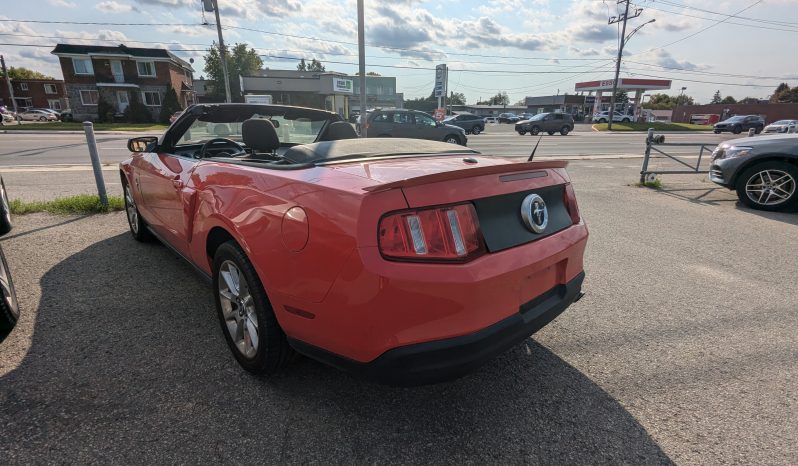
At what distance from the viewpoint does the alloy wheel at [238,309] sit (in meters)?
2.30

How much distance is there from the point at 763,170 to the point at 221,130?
7.85m

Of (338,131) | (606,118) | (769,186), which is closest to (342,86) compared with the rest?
(606,118)

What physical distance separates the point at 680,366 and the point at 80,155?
1674 centimetres

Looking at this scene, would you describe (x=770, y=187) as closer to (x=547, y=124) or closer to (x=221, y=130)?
(x=221, y=130)

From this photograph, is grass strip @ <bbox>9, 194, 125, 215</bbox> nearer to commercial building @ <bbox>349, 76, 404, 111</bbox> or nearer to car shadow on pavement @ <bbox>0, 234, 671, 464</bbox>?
car shadow on pavement @ <bbox>0, 234, 671, 464</bbox>

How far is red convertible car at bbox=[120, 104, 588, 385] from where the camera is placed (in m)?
1.67

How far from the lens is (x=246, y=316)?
236cm

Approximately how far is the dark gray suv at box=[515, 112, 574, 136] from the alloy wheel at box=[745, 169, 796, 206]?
996 inches

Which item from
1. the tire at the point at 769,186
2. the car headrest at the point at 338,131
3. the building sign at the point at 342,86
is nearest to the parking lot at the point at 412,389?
the car headrest at the point at 338,131

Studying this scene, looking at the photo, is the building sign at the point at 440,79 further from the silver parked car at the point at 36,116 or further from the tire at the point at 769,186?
the silver parked car at the point at 36,116

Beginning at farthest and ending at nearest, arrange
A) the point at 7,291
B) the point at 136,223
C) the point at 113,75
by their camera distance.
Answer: the point at 113,75, the point at 136,223, the point at 7,291

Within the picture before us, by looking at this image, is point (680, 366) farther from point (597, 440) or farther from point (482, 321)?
point (482, 321)

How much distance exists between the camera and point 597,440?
77.7 inches

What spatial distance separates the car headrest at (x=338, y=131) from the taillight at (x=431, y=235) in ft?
7.23
